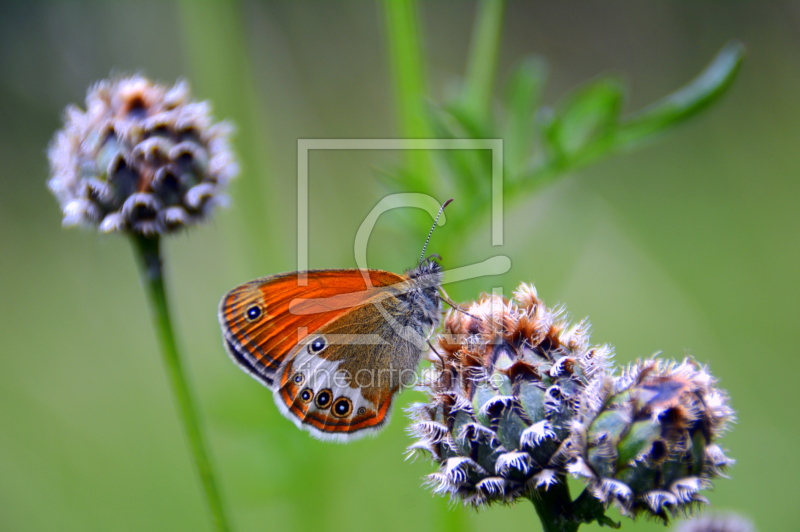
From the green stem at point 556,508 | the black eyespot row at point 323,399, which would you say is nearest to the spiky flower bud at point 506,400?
the green stem at point 556,508

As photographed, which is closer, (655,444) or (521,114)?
(655,444)

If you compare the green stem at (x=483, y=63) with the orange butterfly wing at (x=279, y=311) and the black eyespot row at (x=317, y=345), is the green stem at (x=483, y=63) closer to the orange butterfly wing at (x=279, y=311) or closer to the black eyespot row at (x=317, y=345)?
the orange butterfly wing at (x=279, y=311)

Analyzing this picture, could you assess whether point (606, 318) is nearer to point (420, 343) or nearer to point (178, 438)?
point (420, 343)

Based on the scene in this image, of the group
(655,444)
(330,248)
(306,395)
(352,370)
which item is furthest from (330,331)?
(330,248)

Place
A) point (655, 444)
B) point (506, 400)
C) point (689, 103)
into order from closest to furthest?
point (655, 444)
point (506, 400)
point (689, 103)

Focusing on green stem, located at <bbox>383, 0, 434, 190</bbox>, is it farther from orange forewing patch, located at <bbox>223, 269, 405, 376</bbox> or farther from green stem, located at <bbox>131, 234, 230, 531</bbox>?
green stem, located at <bbox>131, 234, 230, 531</bbox>

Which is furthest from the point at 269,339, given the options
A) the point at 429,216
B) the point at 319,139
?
the point at 319,139

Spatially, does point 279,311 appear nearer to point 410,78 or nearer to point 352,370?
point 352,370
